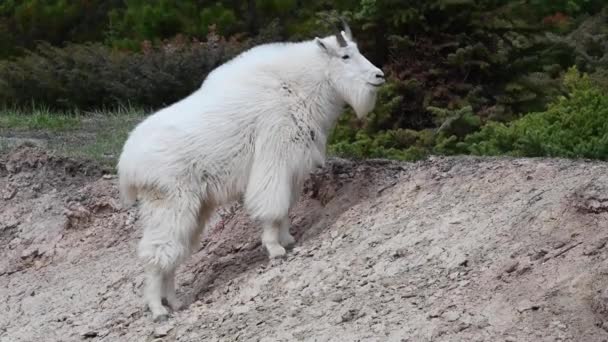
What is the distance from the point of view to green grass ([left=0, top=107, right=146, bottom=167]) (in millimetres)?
13758

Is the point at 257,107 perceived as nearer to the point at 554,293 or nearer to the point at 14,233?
the point at 554,293

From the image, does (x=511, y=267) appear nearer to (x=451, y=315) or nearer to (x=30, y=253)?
(x=451, y=315)

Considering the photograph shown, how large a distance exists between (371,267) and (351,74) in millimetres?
1729

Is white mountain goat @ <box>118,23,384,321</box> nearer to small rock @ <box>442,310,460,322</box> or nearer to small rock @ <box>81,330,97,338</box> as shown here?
small rock @ <box>81,330,97,338</box>

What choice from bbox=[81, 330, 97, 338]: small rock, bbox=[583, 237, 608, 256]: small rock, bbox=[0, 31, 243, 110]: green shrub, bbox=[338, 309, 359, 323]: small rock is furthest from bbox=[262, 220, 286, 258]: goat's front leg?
bbox=[0, 31, 243, 110]: green shrub

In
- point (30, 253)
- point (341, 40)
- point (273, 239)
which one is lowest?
point (30, 253)

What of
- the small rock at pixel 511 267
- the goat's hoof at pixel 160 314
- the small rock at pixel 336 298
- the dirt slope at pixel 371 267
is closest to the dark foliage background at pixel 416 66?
the dirt slope at pixel 371 267

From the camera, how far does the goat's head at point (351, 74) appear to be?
955 cm

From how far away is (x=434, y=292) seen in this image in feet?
26.1

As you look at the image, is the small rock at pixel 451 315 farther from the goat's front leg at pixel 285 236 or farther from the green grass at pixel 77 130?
the green grass at pixel 77 130

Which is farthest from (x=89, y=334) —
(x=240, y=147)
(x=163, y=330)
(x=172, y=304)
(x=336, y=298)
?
(x=336, y=298)

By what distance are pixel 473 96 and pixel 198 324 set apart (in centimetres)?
474

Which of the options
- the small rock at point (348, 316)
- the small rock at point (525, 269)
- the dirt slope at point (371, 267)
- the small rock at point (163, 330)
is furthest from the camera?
the small rock at point (163, 330)

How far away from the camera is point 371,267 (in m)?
8.66
